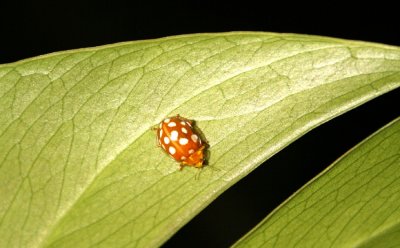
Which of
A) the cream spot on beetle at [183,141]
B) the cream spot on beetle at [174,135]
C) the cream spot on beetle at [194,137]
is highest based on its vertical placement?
the cream spot on beetle at [174,135]

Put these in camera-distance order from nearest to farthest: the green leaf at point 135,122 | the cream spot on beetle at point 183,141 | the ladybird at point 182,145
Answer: the green leaf at point 135,122 → the ladybird at point 182,145 → the cream spot on beetle at point 183,141

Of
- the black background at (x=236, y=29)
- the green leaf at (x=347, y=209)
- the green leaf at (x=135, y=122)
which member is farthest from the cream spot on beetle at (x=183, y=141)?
the black background at (x=236, y=29)

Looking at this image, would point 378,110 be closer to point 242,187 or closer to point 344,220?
point 242,187

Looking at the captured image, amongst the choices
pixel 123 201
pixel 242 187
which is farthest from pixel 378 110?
pixel 123 201

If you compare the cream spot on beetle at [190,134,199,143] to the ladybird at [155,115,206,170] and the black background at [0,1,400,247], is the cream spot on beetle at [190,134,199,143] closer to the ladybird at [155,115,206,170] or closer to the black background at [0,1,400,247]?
the ladybird at [155,115,206,170]

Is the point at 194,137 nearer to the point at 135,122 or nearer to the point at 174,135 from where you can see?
the point at 174,135

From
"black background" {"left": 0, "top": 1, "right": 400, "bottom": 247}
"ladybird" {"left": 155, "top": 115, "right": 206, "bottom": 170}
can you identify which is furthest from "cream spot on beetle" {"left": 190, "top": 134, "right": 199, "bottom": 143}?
"black background" {"left": 0, "top": 1, "right": 400, "bottom": 247}

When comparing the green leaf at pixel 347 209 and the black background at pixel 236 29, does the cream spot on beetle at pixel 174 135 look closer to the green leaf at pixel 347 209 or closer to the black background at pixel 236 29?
the green leaf at pixel 347 209

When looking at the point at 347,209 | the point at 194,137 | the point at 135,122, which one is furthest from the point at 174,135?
the point at 347,209
